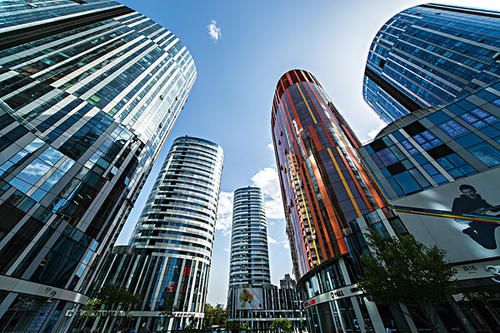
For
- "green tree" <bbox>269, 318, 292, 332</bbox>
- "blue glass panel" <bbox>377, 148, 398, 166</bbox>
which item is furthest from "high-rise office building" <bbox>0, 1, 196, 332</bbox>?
"green tree" <bbox>269, 318, 292, 332</bbox>

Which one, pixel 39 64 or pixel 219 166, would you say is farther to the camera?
pixel 219 166

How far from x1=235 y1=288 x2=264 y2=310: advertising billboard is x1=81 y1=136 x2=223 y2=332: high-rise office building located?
22559 millimetres

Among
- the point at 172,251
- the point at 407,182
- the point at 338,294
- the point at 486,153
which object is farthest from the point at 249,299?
the point at 486,153

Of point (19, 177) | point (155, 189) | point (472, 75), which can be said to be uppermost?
point (472, 75)

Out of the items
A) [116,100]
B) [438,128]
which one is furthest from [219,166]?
[438,128]

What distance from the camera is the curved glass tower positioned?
93.8m

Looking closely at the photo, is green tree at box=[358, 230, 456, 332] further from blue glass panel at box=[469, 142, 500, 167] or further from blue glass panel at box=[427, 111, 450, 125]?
blue glass panel at box=[427, 111, 450, 125]

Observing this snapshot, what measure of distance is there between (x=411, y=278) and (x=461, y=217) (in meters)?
9.15

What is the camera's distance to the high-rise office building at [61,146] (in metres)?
18.6

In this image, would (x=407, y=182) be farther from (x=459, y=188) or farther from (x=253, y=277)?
(x=253, y=277)

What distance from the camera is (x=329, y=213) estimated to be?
1233 inches

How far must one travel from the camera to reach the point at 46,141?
22688mm

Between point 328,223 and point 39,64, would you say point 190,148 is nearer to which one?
point 39,64

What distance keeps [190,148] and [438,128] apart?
77.3 metres
